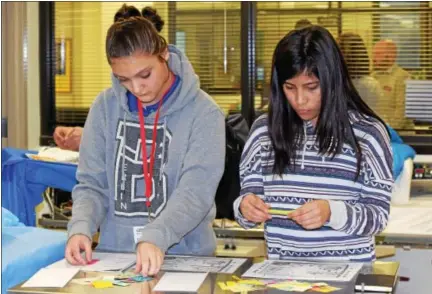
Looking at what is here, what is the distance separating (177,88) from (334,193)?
0.43m

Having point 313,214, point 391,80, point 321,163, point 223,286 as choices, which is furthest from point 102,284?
point 391,80

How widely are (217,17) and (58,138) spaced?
5.42 ft

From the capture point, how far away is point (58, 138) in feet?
10.5

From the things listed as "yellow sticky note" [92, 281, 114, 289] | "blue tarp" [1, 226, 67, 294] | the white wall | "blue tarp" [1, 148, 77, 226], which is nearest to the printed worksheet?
"yellow sticky note" [92, 281, 114, 289]

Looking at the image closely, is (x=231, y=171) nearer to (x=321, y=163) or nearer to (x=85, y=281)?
(x=321, y=163)

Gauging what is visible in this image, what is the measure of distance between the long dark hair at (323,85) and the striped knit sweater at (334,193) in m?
0.02

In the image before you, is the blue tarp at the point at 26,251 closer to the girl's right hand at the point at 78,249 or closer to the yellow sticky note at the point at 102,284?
the girl's right hand at the point at 78,249

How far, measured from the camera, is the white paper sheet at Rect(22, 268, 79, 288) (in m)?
1.51

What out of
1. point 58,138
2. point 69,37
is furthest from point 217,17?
point 58,138

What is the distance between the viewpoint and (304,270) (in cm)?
159

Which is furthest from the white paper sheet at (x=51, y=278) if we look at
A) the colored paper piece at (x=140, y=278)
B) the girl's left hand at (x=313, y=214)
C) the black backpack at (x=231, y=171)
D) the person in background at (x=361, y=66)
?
the person in background at (x=361, y=66)

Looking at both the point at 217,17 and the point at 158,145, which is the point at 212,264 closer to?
the point at 158,145

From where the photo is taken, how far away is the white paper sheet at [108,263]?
1.63 metres

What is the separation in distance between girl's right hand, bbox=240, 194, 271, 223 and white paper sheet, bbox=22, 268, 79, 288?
14.9 inches
